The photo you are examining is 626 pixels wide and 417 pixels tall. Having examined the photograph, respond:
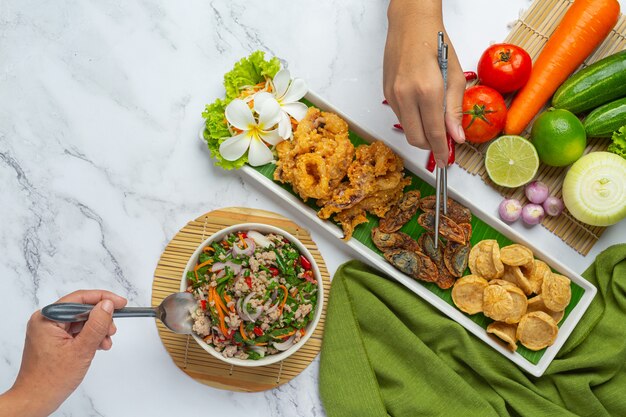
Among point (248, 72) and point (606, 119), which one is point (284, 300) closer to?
point (248, 72)

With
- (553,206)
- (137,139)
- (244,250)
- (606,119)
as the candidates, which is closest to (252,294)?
(244,250)

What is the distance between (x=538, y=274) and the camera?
129 inches

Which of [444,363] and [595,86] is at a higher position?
[595,86]

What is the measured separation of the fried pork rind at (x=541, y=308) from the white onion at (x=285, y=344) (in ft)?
4.27

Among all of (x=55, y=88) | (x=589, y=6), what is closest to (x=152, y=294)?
(x=55, y=88)

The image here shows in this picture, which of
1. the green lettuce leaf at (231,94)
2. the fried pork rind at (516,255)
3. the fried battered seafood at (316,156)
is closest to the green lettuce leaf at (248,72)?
the green lettuce leaf at (231,94)

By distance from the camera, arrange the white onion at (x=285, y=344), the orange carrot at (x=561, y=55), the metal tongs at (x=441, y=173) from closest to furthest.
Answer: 1. the metal tongs at (x=441, y=173)
2. the white onion at (x=285, y=344)
3. the orange carrot at (x=561, y=55)

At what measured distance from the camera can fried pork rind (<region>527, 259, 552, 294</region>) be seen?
3266 mm

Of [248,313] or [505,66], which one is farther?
[505,66]

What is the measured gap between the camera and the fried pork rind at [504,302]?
320 cm

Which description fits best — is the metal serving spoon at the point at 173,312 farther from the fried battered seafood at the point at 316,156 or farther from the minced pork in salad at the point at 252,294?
the fried battered seafood at the point at 316,156

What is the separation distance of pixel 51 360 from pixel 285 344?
3.70 ft

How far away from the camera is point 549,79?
3404mm

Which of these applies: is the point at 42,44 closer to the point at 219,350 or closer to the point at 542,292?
the point at 219,350
